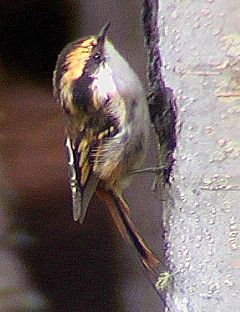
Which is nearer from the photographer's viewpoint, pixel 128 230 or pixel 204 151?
pixel 204 151

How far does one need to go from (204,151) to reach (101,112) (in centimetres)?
8

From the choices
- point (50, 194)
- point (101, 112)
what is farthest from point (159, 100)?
point (50, 194)

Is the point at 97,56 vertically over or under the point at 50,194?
over

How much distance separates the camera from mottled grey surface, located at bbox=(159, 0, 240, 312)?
41cm

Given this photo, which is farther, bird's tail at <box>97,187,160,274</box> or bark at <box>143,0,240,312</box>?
bird's tail at <box>97,187,160,274</box>

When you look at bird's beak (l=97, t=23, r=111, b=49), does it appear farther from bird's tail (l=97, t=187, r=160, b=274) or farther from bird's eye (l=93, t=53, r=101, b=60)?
bird's tail (l=97, t=187, r=160, b=274)

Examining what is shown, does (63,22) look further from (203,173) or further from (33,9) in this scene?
(203,173)

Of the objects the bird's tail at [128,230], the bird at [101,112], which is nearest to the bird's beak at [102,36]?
the bird at [101,112]

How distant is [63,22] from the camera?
0.51 m

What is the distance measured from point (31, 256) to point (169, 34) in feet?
0.80

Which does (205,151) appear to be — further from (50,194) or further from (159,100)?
(50,194)

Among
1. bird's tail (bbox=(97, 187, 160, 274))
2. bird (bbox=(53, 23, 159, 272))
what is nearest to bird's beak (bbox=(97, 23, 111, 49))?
bird (bbox=(53, 23, 159, 272))

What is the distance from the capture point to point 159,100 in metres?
0.47

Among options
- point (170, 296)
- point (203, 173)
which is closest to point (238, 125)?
point (203, 173)
